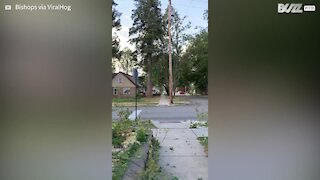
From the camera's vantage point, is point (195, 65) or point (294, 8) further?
point (195, 65)

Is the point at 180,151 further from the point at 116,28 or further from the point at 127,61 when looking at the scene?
the point at 116,28

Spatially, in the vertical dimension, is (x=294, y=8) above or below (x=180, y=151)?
above

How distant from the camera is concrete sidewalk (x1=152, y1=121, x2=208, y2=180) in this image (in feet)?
9.99

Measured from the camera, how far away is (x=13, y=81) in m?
Result: 1.79

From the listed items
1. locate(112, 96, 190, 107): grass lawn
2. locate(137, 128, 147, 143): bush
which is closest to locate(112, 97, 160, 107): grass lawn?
locate(112, 96, 190, 107): grass lawn

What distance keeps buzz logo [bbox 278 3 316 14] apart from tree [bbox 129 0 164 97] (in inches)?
33.9

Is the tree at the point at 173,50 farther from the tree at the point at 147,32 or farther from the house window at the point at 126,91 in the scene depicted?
the house window at the point at 126,91

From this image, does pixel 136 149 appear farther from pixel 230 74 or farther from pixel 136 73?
pixel 230 74

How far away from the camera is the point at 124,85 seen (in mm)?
2318

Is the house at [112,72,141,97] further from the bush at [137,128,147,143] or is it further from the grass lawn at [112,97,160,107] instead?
the bush at [137,128,147,143]

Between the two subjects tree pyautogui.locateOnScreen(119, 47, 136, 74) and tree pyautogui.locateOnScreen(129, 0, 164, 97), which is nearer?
tree pyautogui.locateOnScreen(119, 47, 136, 74)

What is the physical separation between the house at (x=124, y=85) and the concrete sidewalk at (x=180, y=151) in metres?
0.87

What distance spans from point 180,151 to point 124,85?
174 cm

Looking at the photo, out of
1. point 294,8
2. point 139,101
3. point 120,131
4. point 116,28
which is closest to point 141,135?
point 120,131
